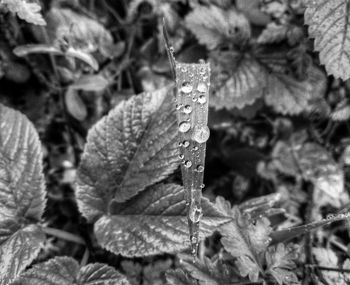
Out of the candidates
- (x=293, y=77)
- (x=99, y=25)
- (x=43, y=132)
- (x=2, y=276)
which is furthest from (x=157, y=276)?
(x=99, y=25)

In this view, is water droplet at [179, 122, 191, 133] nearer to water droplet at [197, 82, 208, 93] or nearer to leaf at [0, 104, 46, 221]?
water droplet at [197, 82, 208, 93]

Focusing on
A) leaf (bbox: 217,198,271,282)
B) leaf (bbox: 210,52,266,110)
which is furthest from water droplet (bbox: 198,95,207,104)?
leaf (bbox: 210,52,266,110)

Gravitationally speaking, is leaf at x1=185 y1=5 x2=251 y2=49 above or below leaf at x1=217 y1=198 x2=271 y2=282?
above

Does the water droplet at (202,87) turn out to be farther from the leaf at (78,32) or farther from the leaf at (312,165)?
the leaf at (312,165)

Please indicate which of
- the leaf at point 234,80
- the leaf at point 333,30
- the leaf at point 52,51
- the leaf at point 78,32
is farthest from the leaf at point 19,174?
the leaf at point 333,30

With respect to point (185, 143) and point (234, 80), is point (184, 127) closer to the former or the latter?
point (185, 143)

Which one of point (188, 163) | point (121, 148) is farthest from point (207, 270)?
point (121, 148)
